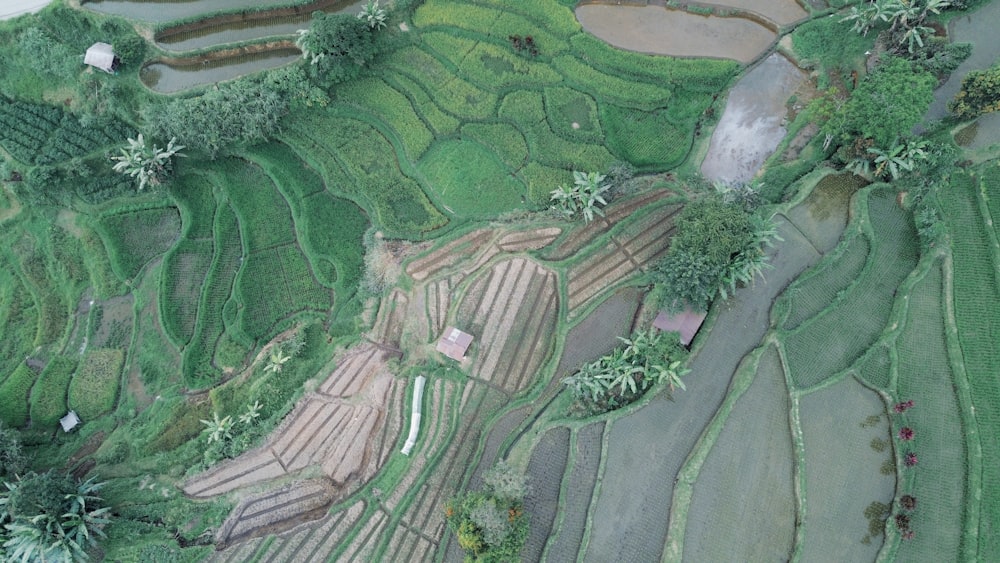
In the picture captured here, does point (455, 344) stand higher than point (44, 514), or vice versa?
point (455, 344)

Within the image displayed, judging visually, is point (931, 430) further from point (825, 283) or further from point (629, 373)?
point (629, 373)

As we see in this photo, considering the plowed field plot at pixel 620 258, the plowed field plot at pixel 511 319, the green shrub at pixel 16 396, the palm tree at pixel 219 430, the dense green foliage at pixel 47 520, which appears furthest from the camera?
the green shrub at pixel 16 396

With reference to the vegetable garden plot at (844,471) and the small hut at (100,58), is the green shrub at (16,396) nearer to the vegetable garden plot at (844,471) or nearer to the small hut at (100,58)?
the small hut at (100,58)

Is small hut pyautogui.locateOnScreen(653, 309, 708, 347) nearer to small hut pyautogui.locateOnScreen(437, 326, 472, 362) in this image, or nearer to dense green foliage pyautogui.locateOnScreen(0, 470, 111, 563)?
small hut pyautogui.locateOnScreen(437, 326, 472, 362)

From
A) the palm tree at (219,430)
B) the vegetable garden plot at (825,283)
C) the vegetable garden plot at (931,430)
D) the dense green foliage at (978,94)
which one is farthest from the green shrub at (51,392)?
the dense green foliage at (978,94)

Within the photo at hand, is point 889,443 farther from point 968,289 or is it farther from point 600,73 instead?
point 600,73

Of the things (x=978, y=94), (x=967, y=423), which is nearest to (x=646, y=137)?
(x=978, y=94)

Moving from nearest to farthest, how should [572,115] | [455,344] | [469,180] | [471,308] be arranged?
[455,344] → [471,308] → [469,180] → [572,115]
